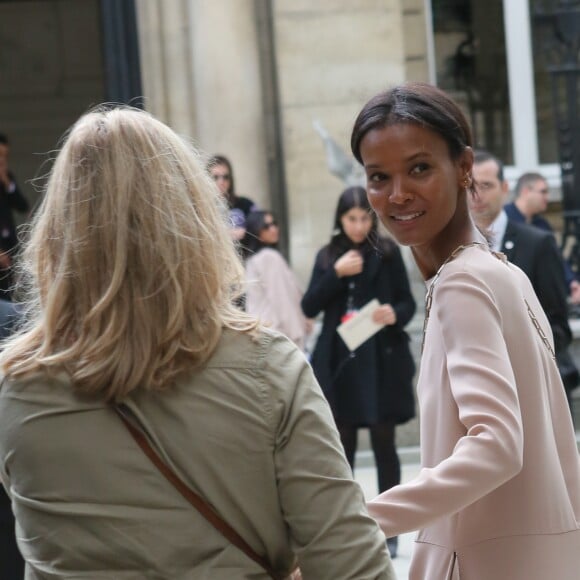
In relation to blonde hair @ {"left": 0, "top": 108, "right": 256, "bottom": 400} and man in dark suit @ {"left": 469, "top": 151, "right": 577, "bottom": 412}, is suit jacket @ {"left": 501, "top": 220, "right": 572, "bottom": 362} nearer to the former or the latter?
man in dark suit @ {"left": 469, "top": 151, "right": 577, "bottom": 412}

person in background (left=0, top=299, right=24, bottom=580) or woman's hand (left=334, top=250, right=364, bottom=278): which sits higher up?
woman's hand (left=334, top=250, right=364, bottom=278)

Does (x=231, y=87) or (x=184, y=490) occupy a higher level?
(x=231, y=87)

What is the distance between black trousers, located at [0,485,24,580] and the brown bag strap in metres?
2.19

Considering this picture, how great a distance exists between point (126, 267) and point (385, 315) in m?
4.87

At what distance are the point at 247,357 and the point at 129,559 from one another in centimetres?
35

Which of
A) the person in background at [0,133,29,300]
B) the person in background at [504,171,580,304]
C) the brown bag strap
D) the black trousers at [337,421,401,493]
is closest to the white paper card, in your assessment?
the black trousers at [337,421,401,493]

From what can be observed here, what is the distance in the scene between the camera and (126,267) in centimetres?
221

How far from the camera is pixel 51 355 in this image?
2.24m

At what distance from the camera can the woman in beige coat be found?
2.42 m

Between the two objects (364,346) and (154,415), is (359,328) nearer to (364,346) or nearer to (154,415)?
(364,346)

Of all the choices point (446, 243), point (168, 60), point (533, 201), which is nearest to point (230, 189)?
point (168, 60)

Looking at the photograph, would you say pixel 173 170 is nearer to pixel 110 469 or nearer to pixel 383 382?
pixel 110 469

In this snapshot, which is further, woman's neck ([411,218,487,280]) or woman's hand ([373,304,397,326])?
woman's hand ([373,304,397,326])

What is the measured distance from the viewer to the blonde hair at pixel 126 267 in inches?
86.4
